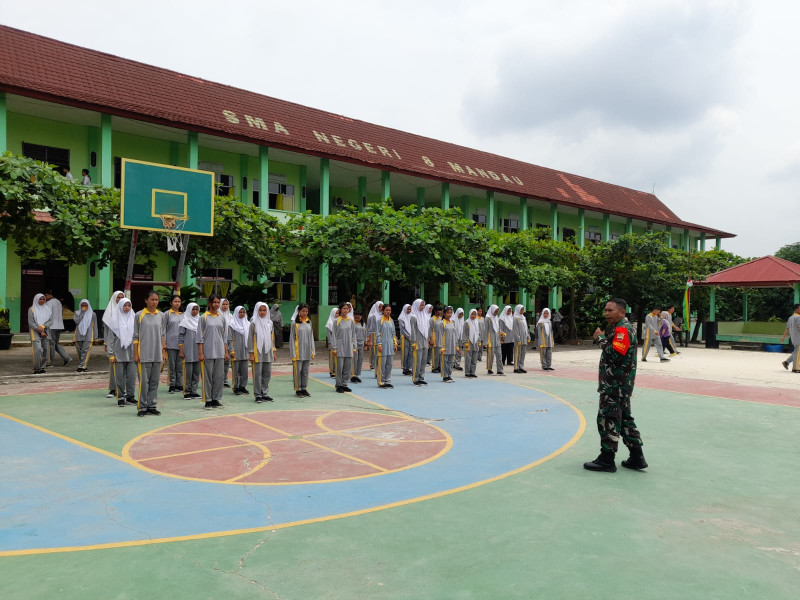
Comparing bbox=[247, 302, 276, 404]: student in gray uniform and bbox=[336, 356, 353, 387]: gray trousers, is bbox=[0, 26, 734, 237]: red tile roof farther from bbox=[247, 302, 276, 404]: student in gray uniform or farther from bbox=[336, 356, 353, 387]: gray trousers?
bbox=[336, 356, 353, 387]: gray trousers

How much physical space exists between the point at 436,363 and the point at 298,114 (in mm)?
14421

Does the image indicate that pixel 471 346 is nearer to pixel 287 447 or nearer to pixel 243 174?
pixel 287 447

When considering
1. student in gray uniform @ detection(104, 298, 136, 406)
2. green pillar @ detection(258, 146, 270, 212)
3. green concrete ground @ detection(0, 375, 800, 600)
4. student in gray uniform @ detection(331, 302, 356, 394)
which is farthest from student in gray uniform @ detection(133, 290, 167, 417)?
green pillar @ detection(258, 146, 270, 212)

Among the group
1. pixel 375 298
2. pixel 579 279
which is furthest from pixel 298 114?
pixel 579 279

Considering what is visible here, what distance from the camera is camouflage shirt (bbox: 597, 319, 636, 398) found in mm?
5750

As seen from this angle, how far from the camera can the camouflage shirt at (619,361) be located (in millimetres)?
5750

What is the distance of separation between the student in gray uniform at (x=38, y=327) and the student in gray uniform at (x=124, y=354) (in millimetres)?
4046

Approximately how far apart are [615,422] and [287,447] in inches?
142

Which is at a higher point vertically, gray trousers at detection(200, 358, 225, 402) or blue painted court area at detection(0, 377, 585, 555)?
gray trousers at detection(200, 358, 225, 402)

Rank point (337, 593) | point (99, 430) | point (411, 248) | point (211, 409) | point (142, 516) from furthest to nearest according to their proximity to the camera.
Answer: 1. point (411, 248)
2. point (211, 409)
3. point (99, 430)
4. point (142, 516)
5. point (337, 593)

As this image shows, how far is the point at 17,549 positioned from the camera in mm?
3844

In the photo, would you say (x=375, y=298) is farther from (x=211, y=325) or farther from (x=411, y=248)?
(x=211, y=325)

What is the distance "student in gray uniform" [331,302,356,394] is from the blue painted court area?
383 cm

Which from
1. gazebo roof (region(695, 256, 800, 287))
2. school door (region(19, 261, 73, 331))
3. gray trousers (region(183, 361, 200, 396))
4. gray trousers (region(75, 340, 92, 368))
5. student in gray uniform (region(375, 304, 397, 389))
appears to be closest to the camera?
gray trousers (region(183, 361, 200, 396))
